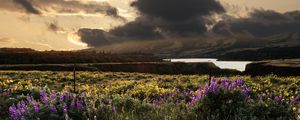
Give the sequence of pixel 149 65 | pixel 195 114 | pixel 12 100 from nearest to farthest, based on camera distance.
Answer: pixel 195 114 → pixel 12 100 → pixel 149 65

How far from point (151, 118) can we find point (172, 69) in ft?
272

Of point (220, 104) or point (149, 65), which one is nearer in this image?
point (220, 104)

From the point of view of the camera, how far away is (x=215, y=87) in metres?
10.9

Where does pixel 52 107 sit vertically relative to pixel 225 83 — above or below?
below

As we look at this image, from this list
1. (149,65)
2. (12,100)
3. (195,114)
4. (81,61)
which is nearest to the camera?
(195,114)

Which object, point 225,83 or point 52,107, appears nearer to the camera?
point 52,107

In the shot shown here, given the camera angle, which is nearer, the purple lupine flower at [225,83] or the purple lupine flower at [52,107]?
the purple lupine flower at [52,107]

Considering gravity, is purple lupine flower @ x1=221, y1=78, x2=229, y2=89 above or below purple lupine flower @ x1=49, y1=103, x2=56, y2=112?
above

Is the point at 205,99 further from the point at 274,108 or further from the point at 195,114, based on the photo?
the point at 274,108

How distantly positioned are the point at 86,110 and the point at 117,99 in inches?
113

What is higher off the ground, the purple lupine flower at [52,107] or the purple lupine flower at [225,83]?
the purple lupine flower at [225,83]

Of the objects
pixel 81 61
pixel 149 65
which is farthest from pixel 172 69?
pixel 81 61

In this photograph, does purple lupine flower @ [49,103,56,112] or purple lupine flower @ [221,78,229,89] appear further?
purple lupine flower @ [221,78,229,89]

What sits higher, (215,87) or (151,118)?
(215,87)
